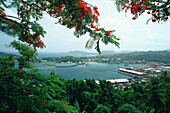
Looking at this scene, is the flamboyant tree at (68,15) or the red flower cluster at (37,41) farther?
the red flower cluster at (37,41)

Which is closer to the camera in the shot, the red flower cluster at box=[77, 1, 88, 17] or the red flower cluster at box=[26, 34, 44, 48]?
the red flower cluster at box=[77, 1, 88, 17]

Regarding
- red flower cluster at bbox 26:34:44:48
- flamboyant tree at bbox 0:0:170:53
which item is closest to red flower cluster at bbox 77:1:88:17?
flamboyant tree at bbox 0:0:170:53

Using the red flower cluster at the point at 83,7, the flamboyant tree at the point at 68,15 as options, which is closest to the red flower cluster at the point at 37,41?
the flamboyant tree at the point at 68,15

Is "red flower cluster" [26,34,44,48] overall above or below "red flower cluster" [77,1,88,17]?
below

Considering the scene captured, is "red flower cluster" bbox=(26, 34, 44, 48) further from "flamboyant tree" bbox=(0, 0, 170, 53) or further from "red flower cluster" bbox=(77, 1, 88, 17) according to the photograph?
"red flower cluster" bbox=(77, 1, 88, 17)

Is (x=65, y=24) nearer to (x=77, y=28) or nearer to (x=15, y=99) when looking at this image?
(x=77, y=28)

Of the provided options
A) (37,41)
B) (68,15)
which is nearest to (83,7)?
(68,15)

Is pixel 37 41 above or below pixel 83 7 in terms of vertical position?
below

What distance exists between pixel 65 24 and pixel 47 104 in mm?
1992

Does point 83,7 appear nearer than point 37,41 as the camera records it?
Yes

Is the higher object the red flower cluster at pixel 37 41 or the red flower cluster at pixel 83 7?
the red flower cluster at pixel 83 7

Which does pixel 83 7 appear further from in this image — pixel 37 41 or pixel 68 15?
pixel 37 41

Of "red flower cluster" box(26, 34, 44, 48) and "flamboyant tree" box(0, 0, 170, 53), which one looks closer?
"flamboyant tree" box(0, 0, 170, 53)

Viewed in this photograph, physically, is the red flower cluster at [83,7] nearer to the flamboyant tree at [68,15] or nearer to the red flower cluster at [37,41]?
the flamboyant tree at [68,15]
